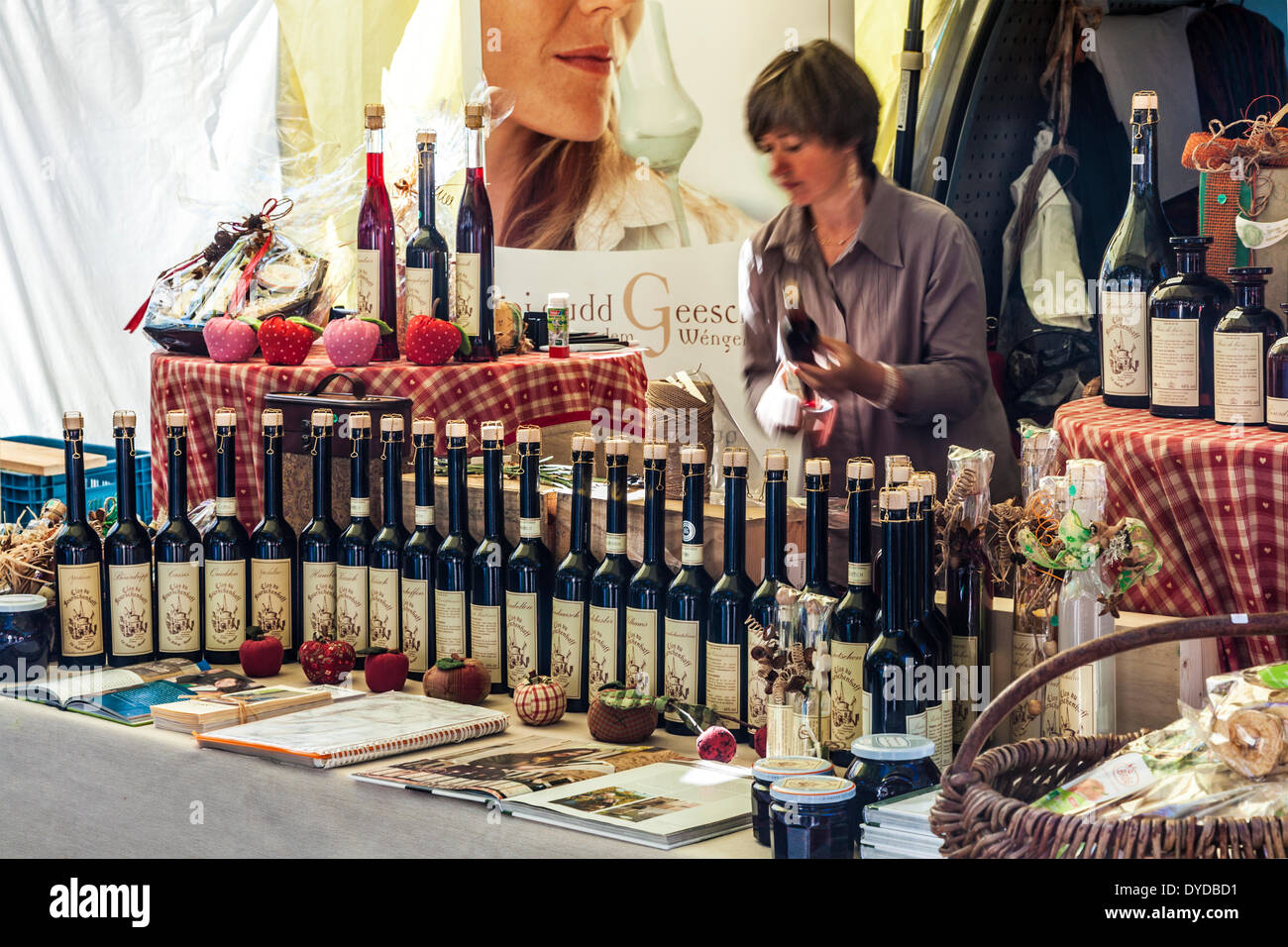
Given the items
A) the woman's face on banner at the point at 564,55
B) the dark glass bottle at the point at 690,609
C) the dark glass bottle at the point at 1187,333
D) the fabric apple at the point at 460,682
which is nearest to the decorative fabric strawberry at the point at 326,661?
the fabric apple at the point at 460,682

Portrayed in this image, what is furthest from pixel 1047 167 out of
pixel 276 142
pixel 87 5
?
pixel 87 5

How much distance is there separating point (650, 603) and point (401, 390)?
78cm

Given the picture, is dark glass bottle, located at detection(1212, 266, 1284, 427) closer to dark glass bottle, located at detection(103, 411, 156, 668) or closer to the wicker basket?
the wicker basket

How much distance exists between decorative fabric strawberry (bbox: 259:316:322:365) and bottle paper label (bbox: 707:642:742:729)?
1.12m

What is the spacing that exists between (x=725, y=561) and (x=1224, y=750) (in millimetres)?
729

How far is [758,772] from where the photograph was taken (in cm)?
150

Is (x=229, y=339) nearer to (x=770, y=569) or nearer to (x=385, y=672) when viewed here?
(x=385, y=672)

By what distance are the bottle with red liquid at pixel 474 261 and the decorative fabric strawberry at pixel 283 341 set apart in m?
0.28

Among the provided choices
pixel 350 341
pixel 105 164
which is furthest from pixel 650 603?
pixel 105 164

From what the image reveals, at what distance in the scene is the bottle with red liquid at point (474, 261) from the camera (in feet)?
8.57

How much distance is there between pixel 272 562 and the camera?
2.23 meters

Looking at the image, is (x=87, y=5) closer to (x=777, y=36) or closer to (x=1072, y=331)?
(x=777, y=36)

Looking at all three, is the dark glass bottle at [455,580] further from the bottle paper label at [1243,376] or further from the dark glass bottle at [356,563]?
the bottle paper label at [1243,376]

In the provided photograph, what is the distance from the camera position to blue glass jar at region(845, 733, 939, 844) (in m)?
1.49
